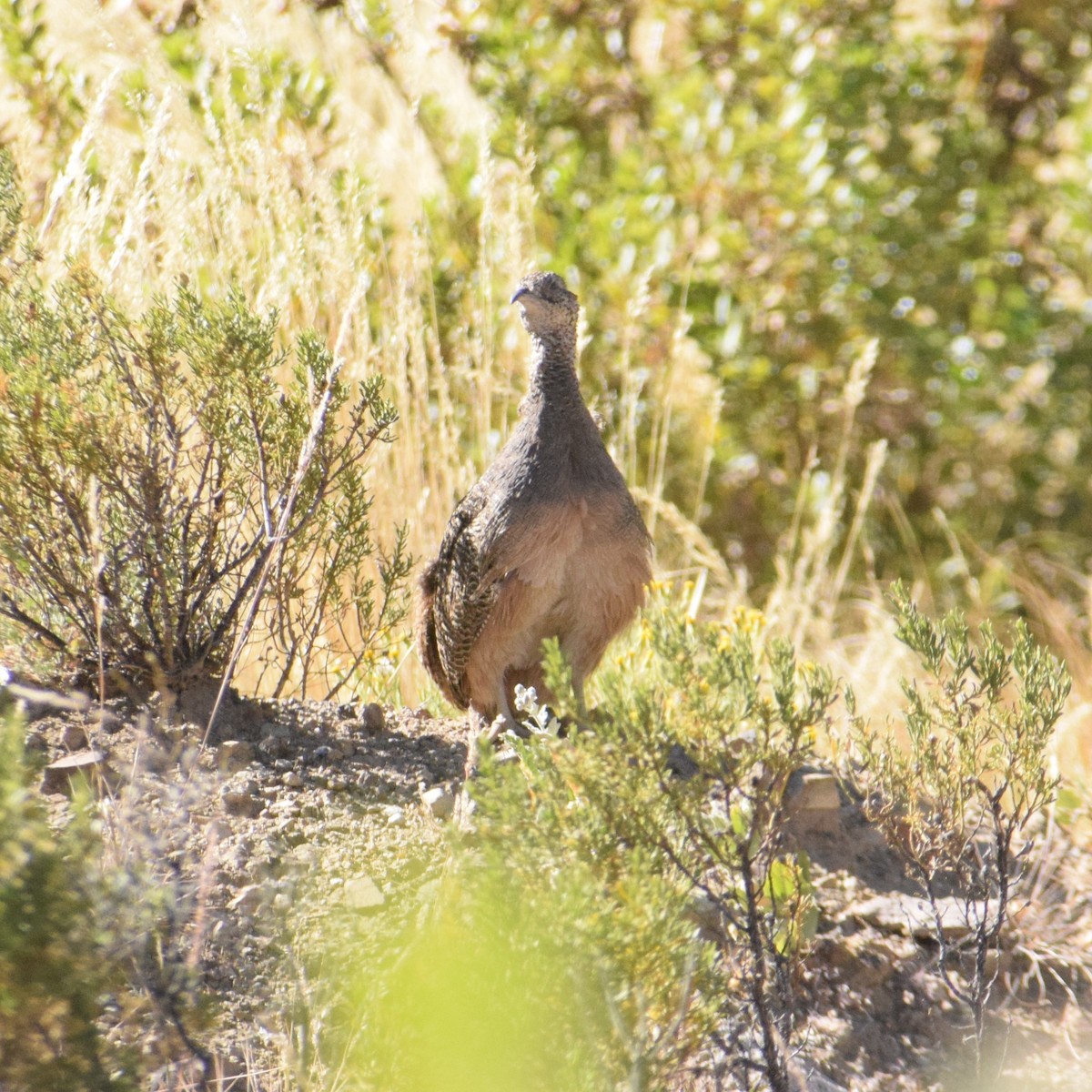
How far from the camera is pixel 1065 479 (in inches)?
278

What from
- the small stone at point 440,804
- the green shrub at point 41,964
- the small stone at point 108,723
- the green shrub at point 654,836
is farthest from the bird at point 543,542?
the green shrub at point 41,964

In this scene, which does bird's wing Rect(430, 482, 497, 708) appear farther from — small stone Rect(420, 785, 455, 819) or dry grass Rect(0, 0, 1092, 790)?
dry grass Rect(0, 0, 1092, 790)

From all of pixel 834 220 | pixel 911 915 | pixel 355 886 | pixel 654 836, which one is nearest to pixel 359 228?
pixel 355 886

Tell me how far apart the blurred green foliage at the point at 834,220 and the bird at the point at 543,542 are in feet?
8.57

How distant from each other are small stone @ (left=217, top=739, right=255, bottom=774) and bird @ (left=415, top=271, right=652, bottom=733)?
61 cm

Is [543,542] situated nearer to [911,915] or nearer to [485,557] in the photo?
[485,557]

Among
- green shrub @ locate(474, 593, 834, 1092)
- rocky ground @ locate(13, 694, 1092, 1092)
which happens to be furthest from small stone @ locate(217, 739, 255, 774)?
green shrub @ locate(474, 593, 834, 1092)

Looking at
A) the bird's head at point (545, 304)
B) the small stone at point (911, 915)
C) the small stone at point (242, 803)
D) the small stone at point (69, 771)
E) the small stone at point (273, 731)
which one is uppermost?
the bird's head at point (545, 304)

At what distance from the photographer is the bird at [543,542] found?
3.13 meters

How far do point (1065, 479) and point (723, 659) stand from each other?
5494mm

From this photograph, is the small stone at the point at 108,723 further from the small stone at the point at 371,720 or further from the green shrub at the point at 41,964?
the green shrub at the point at 41,964

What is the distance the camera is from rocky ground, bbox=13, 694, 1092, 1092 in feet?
8.37

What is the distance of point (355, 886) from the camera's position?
2.75m

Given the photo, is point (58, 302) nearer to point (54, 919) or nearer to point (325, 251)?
point (325, 251)
